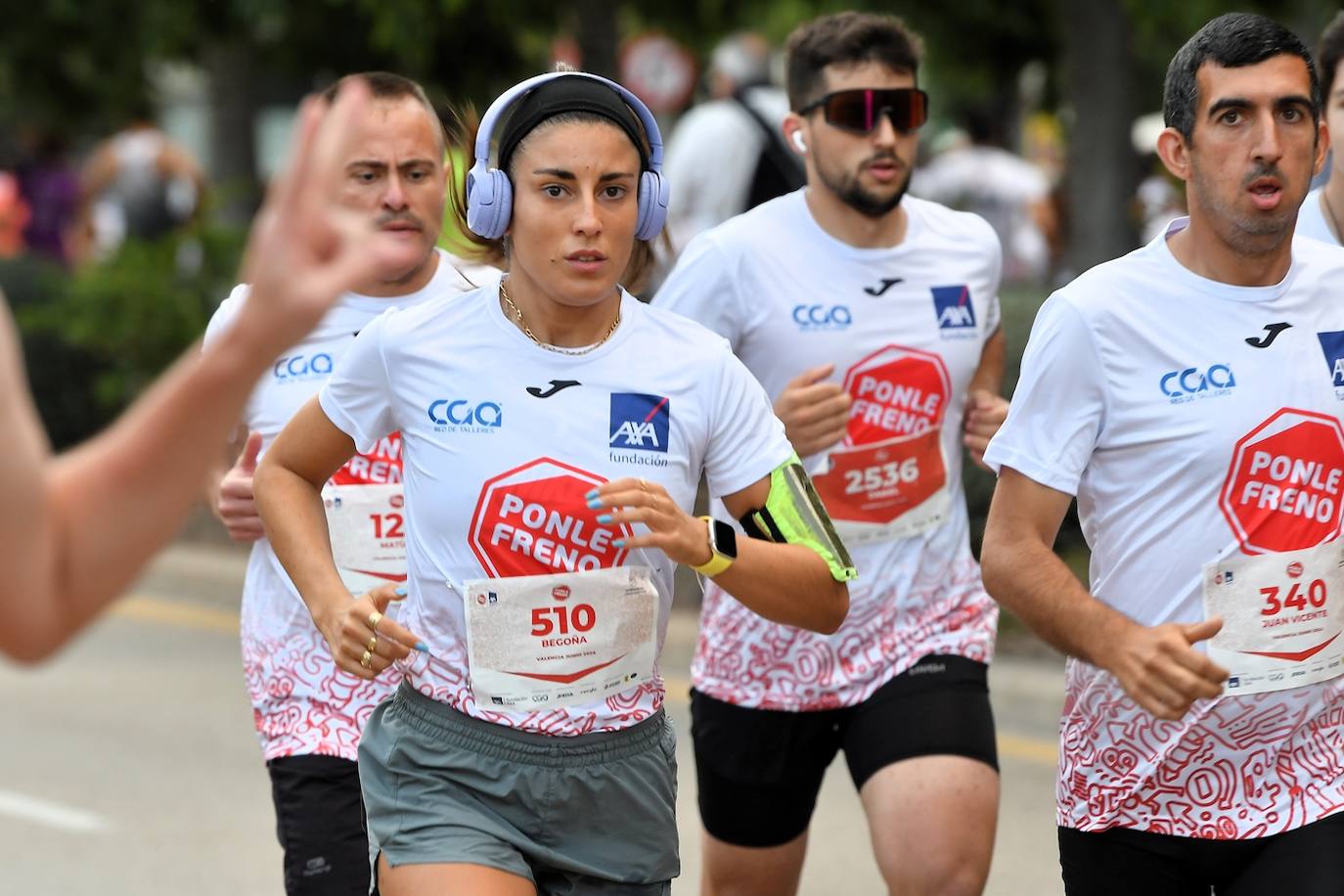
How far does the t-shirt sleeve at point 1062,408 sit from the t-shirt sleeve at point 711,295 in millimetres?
1429

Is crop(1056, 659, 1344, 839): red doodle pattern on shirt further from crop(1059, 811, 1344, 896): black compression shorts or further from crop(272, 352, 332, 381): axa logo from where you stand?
crop(272, 352, 332, 381): axa logo

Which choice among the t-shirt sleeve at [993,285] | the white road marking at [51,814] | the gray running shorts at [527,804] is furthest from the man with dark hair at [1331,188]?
the white road marking at [51,814]

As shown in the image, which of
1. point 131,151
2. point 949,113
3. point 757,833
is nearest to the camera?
point 757,833

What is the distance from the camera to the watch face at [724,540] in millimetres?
3537

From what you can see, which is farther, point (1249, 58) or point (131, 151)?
point (131, 151)

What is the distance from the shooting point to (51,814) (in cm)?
757

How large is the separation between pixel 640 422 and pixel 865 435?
1.40 m

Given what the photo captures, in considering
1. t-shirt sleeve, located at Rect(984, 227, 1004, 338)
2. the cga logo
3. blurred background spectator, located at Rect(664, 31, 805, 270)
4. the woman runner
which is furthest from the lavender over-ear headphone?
blurred background spectator, located at Rect(664, 31, 805, 270)

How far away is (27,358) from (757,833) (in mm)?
10469

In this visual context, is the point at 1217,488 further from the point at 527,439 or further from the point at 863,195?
the point at 863,195

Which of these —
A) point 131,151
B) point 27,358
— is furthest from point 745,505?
point 131,151

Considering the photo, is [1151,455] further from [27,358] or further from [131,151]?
[131,151]

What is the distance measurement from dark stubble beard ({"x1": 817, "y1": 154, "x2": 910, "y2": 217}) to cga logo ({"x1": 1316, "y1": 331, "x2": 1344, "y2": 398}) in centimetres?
155

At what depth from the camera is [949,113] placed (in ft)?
73.7
